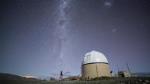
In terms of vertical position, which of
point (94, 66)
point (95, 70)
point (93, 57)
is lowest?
point (95, 70)

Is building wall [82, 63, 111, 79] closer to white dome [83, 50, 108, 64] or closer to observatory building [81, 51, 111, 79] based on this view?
observatory building [81, 51, 111, 79]

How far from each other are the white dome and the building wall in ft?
2.80

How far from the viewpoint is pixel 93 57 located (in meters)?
32.9

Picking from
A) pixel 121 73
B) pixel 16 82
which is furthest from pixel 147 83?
pixel 121 73

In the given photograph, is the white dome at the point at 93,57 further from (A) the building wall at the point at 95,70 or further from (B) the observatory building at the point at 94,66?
(A) the building wall at the point at 95,70

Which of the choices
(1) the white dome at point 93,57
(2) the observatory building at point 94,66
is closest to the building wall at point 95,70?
(2) the observatory building at point 94,66

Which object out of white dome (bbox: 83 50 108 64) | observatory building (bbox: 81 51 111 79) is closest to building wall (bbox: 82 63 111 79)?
observatory building (bbox: 81 51 111 79)

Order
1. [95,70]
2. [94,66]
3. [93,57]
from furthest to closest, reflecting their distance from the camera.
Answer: [93,57]
[94,66]
[95,70]

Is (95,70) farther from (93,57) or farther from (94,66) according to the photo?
(93,57)

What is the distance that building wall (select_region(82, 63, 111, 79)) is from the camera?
31.3 m

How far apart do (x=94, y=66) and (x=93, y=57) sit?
6.89 ft

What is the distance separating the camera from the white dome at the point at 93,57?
32487 mm

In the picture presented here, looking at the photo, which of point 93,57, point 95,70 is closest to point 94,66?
point 95,70

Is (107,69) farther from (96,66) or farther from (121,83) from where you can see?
(121,83)
